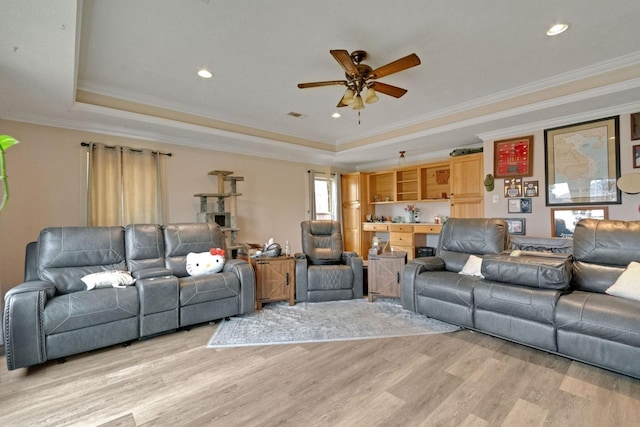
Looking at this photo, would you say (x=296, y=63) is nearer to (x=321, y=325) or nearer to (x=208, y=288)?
(x=208, y=288)

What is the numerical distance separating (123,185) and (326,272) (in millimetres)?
3026

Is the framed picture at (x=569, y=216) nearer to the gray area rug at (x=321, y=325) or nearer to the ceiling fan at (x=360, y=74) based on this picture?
the gray area rug at (x=321, y=325)

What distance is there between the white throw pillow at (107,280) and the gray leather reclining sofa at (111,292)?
0.08 meters

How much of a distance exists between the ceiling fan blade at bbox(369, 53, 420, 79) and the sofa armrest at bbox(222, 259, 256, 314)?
8.21ft

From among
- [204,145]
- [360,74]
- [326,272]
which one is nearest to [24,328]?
[326,272]

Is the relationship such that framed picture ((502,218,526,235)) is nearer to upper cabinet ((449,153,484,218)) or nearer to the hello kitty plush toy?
upper cabinet ((449,153,484,218))

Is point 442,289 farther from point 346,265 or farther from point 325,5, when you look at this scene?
point 325,5

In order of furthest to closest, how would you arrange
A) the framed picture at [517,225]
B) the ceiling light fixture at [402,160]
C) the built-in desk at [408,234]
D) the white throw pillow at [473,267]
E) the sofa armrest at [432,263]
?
the ceiling light fixture at [402,160], the built-in desk at [408,234], the framed picture at [517,225], the sofa armrest at [432,263], the white throw pillow at [473,267]

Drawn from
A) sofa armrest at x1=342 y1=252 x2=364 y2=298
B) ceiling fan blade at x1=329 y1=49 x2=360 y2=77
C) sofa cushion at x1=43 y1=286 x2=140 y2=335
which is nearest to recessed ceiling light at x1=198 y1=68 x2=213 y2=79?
ceiling fan blade at x1=329 y1=49 x2=360 y2=77

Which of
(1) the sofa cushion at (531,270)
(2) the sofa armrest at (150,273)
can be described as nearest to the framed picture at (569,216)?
(1) the sofa cushion at (531,270)

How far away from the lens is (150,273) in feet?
9.95

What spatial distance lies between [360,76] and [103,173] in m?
3.52

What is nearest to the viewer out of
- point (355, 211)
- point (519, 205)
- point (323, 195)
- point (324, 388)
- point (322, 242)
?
point (324, 388)

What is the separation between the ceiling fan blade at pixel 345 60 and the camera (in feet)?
7.38
